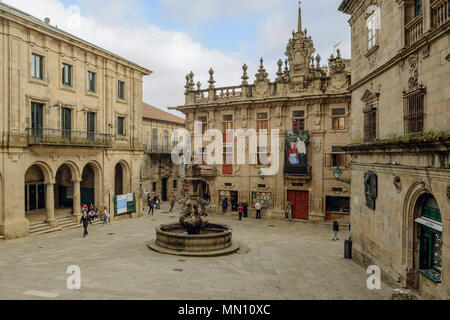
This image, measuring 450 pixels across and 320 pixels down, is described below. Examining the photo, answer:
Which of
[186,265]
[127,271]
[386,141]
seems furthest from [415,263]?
[127,271]

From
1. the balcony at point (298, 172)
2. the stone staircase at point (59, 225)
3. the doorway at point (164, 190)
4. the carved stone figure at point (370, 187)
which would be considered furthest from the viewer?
the doorway at point (164, 190)

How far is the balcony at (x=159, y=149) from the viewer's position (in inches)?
1585

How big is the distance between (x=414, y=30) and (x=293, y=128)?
1905cm

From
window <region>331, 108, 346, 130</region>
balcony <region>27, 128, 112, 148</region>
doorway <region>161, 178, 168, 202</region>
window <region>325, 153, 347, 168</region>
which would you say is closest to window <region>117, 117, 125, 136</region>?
balcony <region>27, 128, 112, 148</region>

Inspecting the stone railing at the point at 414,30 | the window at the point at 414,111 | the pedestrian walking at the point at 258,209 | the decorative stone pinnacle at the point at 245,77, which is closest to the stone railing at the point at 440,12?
the stone railing at the point at 414,30

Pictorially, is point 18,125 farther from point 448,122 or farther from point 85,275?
point 448,122

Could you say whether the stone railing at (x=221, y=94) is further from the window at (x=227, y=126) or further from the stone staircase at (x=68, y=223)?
the stone staircase at (x=68, y=223)

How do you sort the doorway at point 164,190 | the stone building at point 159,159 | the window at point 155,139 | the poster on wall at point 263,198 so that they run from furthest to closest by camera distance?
the doorway at point 164,190 < the window at point 155,139 < the stone building at point 159,159 < the poster on wall at point 263,198

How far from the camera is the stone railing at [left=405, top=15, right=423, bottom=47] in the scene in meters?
11.0

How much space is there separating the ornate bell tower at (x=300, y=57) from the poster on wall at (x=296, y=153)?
4446 millimetres

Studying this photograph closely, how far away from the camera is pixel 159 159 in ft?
137

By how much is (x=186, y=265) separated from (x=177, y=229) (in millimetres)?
5313

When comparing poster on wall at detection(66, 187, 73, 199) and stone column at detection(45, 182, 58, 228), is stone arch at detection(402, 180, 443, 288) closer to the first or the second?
stone column at detection(45, 182, 58, 228)

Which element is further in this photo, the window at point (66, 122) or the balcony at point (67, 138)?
the window at point (66, 122)
